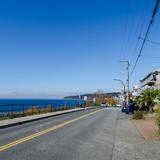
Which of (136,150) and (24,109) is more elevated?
(24,109)

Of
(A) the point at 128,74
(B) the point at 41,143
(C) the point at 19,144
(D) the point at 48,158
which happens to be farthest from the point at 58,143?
(A) the point at 128,74

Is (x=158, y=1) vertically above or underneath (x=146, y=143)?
above

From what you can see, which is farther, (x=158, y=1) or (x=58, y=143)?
(x=58, y=143)

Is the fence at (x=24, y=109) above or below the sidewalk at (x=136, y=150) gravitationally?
above

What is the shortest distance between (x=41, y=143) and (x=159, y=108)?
5.31 meters

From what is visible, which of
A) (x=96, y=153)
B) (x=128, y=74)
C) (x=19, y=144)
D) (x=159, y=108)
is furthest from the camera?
(x=128, y=74)

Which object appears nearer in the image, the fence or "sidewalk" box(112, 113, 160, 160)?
"sidewalk" box(112, 113, 160, 160)

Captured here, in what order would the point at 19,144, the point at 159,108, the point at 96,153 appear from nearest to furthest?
the point at 96,153
the point at 19,144
the point at 159,108

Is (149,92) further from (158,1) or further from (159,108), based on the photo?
(158,1)

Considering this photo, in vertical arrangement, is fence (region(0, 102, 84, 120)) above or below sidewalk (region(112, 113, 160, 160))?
above

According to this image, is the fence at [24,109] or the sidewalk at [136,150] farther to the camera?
the fence at [24,109]

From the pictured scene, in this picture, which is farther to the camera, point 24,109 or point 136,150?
point 24,109

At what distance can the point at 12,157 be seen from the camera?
33.6 ft

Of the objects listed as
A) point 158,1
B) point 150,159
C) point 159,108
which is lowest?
point 150,159
